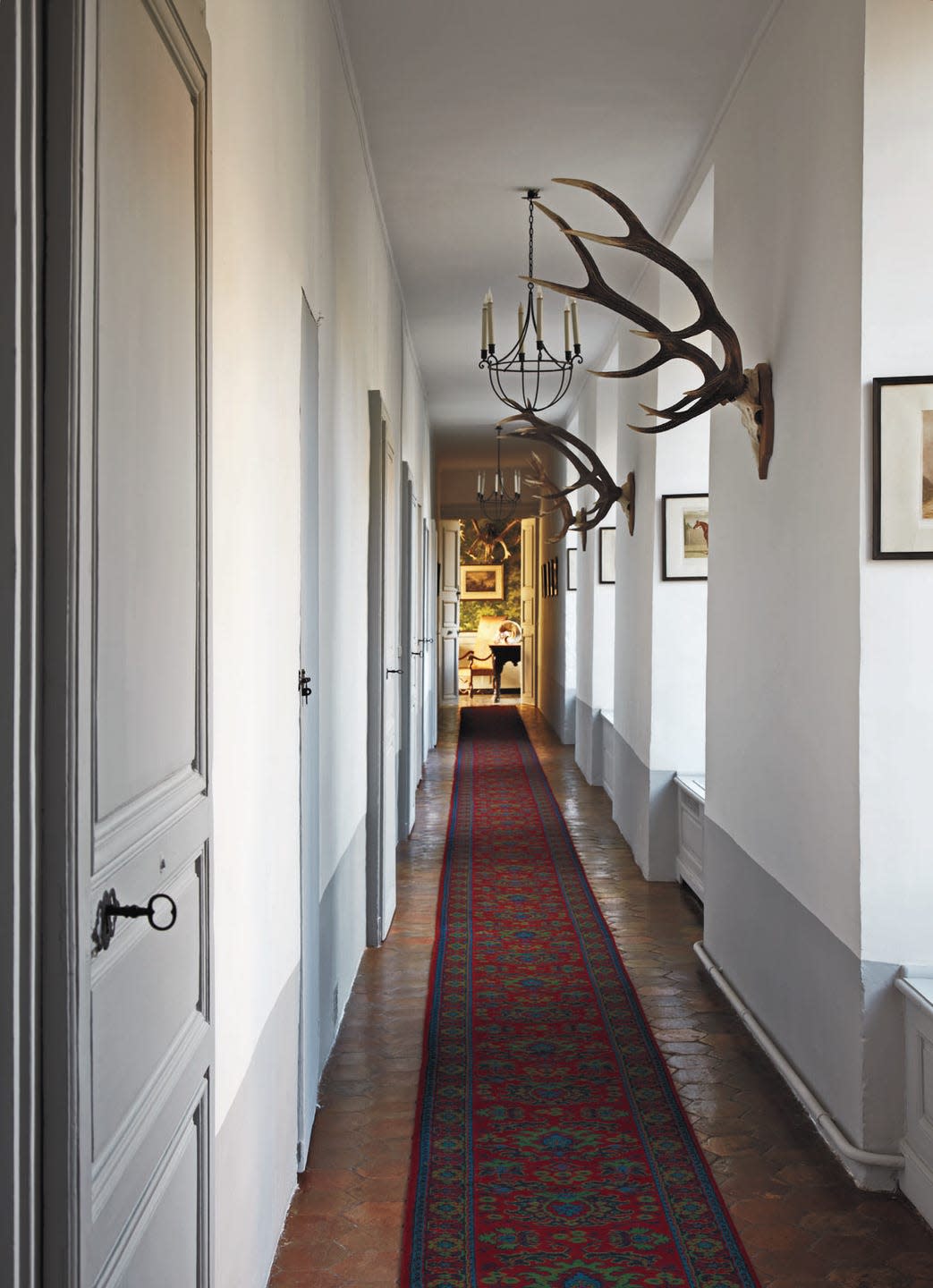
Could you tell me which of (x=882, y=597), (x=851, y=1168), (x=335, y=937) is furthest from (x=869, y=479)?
(x=335, y=937)

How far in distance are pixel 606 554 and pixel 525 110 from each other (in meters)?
5.34

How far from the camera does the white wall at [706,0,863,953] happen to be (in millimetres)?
3189

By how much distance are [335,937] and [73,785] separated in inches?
122

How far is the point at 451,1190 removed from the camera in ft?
9.93

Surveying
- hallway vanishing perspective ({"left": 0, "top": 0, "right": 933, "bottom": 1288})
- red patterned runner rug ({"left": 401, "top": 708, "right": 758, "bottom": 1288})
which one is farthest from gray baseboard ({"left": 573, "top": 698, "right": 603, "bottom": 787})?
red patterned runner rug ({"left": 401, "top": 708, "right": 758, "bottom": 1288})

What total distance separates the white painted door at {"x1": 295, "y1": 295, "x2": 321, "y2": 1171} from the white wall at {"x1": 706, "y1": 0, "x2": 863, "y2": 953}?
1.47 meters

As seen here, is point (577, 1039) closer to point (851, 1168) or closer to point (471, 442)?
point (851, 1168)

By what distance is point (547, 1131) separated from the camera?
11.1 feet

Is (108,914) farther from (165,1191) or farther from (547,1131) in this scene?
(547,1131)

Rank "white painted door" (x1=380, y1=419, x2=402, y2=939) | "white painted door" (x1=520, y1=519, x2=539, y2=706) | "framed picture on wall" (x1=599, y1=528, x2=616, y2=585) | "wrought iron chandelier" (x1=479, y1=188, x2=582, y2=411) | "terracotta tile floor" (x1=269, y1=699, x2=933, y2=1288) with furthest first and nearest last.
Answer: "white painted door" (x1=520, y1=519, x2=539, y2=706)
"framed picture on wall" (x1=599, y1=528, x2=616, y2=585)
"wrought iron chandelier" (x1=479, y1=188, x2=582, y2=411)
"white painted door" (x1=380, y1=419, x2=402, y2=939)
"terracotta tile floor" (x1=269, y1=699, x2=933, y2=1288)

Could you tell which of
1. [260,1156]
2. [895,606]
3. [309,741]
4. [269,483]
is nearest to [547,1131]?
[260,1156]

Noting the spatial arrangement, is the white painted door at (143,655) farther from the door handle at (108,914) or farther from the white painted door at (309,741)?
the white painted door at (309,741)

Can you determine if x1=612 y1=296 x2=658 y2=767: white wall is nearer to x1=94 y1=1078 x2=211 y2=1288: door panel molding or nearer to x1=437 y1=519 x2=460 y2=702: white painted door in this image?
x1=94 y1=1078 x2=211 y2=1288: door panel molding

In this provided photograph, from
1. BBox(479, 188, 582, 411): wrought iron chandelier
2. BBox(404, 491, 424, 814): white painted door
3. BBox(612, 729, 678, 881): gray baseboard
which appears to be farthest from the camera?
BBox(404, 491, 424, 814): white painted door
